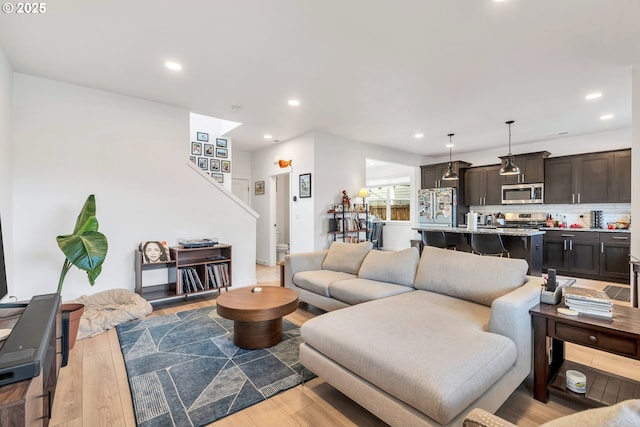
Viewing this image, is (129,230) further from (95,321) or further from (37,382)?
(37,382)

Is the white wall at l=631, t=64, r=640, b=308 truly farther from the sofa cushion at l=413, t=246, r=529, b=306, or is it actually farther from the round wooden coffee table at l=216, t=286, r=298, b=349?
the round wooden coffee table at l=216, t=286, r=298, b=349

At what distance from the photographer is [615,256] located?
498 centimetres

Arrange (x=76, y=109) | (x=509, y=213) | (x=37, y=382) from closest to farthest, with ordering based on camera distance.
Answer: (x=37, y=382)
(x=76, y=109)
(x=509, y=213)

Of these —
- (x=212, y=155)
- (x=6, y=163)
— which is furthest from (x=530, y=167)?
(x=6, y=163)

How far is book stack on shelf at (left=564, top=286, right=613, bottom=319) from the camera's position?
5.65 ft

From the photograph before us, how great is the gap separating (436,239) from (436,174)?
2908 millimetres

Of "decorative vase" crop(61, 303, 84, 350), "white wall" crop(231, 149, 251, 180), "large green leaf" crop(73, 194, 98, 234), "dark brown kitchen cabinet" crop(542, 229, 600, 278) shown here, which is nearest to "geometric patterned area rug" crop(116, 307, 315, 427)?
"decorative vase" crop(61, 303, 84, 350)

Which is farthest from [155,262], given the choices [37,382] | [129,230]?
[37,382]

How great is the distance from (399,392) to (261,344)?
1.53 metres

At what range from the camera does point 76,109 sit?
3.55m

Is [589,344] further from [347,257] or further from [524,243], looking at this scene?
[524,243]

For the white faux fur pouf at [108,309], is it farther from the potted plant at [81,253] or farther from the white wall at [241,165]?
the white wall at [241,165]

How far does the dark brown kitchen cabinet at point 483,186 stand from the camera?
265 inches

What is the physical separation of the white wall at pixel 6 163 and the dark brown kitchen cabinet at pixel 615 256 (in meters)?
8.31
